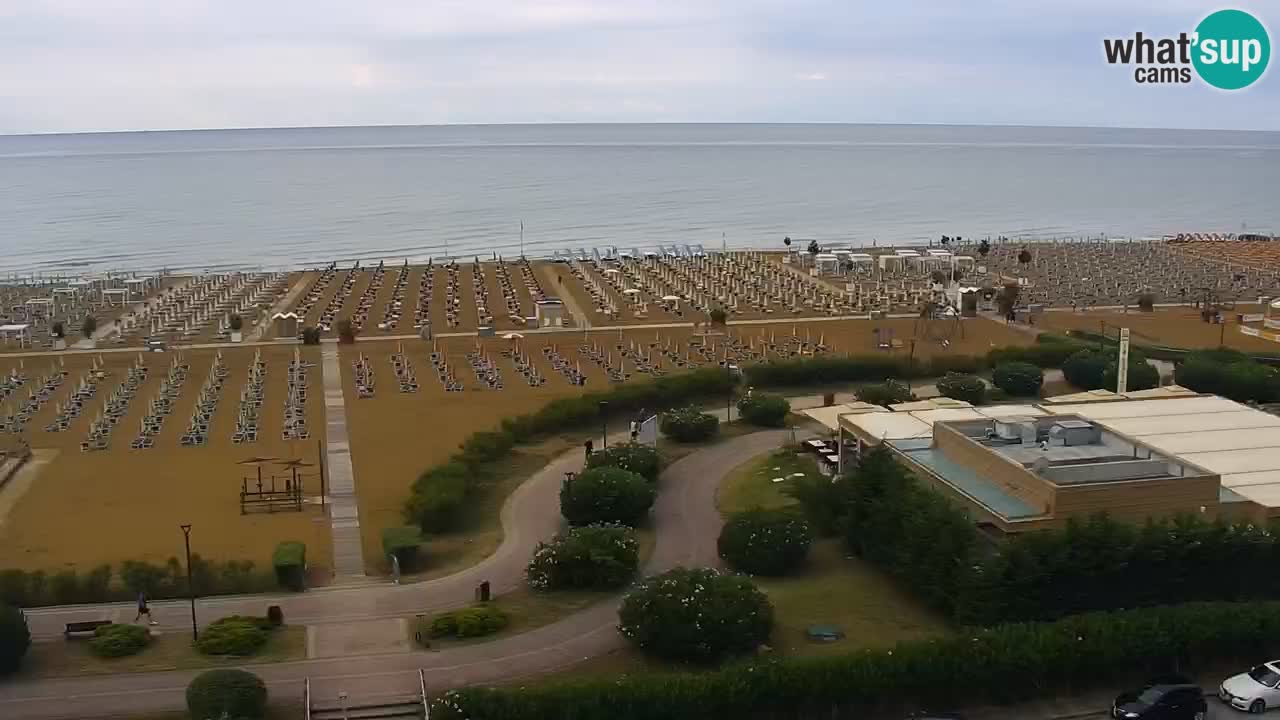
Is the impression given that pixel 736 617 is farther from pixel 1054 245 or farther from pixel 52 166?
pixel 52 166

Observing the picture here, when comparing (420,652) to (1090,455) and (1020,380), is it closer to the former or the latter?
(1090,455)

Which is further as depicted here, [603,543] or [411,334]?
[411,334]

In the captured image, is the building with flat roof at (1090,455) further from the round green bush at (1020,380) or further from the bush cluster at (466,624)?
the bush cluster at (466,624)

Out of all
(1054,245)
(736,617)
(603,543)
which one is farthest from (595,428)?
(1054,245)

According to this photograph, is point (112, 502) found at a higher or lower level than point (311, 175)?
lower

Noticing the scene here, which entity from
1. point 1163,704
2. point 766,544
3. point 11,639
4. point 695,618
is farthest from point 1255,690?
point 11,639

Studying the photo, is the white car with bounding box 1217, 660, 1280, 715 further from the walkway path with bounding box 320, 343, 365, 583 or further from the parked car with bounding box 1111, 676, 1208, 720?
the walkway path with bounding box 320, 343, 365, 583

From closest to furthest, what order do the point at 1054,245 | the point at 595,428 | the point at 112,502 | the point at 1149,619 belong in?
the point at 1149,619, the point at 112,502, the point at 595,428, the point at 1054,245
